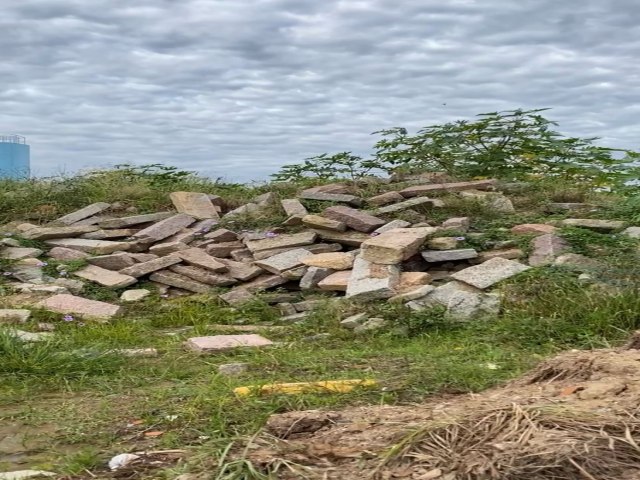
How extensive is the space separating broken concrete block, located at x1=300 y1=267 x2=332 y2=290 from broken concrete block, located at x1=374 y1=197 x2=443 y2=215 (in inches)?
58.8

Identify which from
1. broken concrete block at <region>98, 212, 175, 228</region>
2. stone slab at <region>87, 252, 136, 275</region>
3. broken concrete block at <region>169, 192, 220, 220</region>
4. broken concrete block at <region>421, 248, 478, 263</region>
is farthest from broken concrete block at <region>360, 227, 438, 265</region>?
broken concrete block at <region>98, 212, 175, 228</region>

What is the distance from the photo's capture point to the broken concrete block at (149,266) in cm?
779

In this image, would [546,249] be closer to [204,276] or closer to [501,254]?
[501,254]

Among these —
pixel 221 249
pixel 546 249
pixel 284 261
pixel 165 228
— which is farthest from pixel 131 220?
pixel 546 249

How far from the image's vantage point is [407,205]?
8781mm

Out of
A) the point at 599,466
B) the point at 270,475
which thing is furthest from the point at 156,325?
the point at 599,466

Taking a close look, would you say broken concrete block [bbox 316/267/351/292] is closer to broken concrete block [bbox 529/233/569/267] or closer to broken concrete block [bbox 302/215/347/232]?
broken concrete block [bbox 302/215/347/232]

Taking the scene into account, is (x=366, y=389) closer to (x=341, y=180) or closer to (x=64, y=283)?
(x=64, y=283)

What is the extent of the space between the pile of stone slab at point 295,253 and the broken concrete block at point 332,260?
0.01 meters

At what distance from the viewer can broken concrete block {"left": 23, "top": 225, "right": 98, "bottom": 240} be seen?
8.87 meters

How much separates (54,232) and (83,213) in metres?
1.00

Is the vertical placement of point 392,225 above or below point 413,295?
above

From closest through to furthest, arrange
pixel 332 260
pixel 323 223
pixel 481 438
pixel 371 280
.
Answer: pixel 481 438, pixel 371 280, pixel 332 260, pixel 323 223

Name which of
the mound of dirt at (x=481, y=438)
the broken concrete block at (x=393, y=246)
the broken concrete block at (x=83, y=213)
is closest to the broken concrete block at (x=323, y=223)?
the broken concrete block at (x=393, y=246)
